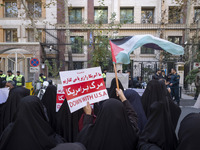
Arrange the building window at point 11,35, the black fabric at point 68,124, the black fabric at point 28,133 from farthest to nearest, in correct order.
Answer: the building window at point 11,35 → the black fabric at point 68,124 → the black fabric at point 28,133

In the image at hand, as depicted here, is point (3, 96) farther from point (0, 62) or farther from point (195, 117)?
point (0, 62)

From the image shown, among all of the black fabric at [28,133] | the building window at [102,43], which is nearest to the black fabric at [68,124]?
the black fabric at [28,133]

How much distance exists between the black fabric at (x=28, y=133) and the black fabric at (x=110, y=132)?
1.45 feet

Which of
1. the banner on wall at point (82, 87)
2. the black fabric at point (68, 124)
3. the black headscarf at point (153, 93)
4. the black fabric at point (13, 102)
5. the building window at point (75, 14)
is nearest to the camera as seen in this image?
the banner on wall at point (82, 87)

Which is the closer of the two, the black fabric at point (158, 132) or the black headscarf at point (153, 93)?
the black fabric at point (158, 132)

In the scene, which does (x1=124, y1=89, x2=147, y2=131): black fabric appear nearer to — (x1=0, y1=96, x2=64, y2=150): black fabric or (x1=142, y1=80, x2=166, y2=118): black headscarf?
(x1=142, y1=80, x2=166, y2=118): black headscarf

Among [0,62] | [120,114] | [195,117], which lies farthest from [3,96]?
[0,62]

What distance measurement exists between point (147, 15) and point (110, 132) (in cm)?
2065

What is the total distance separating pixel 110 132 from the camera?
1948 mm

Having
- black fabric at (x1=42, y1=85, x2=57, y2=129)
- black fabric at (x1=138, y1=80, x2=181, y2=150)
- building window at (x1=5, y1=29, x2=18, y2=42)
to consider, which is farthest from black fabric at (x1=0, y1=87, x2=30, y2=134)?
building window at (x1=5, y1=29, x2=18, y2=42)

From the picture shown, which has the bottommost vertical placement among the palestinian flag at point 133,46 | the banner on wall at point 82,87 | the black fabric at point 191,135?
the black fabric at point 191,135

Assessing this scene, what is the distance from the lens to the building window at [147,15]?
20.3 metres

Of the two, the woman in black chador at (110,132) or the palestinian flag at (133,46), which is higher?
the palestinian flag at (133,46)

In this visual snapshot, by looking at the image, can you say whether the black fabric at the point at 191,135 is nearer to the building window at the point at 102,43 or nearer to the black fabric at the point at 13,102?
the black fabric at the point at 13,102
